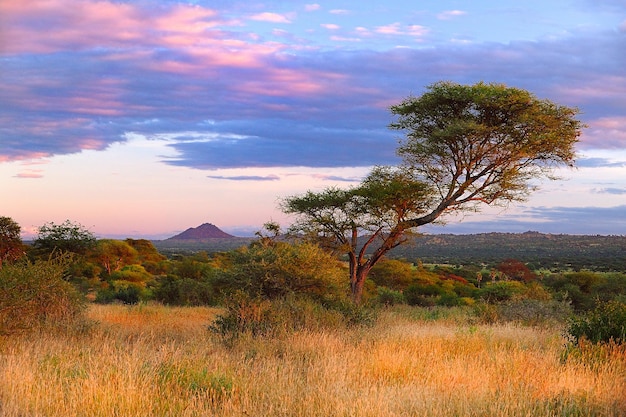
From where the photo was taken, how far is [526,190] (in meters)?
26.3

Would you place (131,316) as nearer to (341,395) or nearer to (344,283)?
(344,283)

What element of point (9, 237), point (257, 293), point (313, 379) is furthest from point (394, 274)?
point (313, 379)

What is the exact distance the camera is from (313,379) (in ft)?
29.8

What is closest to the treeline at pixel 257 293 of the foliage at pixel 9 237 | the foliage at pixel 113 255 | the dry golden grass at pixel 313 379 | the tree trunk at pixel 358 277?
the dry golden grass at pixel 313 379

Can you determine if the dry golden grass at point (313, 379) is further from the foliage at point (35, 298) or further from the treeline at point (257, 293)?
the treeline at point (257, 293)

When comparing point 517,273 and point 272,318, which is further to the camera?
point 517,273

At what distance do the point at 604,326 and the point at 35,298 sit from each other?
37.6 ft

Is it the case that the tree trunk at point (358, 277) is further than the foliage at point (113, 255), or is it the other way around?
the foliage at point (113, 255)

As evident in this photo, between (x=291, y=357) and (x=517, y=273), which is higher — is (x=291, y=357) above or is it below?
above

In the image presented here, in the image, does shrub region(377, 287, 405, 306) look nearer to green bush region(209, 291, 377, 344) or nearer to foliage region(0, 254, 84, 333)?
green bush region(209, 291, 377, 344)

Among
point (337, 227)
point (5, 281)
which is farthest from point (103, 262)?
point (5, 281)

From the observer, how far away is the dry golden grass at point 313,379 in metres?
7.45

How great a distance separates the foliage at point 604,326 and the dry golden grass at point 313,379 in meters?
0.67

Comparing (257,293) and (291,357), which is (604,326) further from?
(257,293)
